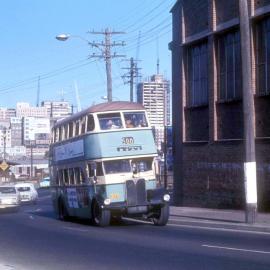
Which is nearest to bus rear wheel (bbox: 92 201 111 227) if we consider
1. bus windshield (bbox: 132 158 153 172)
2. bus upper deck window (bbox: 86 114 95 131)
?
bus windshield (bbox: 132 158 153 172)

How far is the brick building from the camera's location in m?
29.4

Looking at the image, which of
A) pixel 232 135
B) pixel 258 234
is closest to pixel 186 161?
pixel 232 135

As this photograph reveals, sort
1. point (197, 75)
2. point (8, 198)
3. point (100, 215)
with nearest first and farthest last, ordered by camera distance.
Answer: point (100, 215) < point (197, 75) < point (8, 198)

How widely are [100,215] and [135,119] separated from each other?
3.67 metres

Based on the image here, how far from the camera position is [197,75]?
35.2 m

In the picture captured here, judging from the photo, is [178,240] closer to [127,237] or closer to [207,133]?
[127,237]

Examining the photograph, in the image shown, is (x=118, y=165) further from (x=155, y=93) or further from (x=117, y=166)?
(x=155, y=93)

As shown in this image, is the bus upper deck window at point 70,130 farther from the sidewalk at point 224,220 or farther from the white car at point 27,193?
the white car at point 27,193

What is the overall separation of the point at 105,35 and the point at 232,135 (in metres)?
20.8

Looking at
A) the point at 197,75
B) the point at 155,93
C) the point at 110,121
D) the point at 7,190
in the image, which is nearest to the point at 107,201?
the point at 110,121

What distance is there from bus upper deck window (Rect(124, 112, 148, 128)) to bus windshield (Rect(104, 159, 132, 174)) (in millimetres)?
1377

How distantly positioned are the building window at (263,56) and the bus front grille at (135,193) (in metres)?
7.39

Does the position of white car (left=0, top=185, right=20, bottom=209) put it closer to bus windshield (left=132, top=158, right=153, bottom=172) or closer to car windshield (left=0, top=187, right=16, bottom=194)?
car windshield (left=0, top=187, right=16, bottom=194)

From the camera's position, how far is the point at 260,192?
96.1 feet
